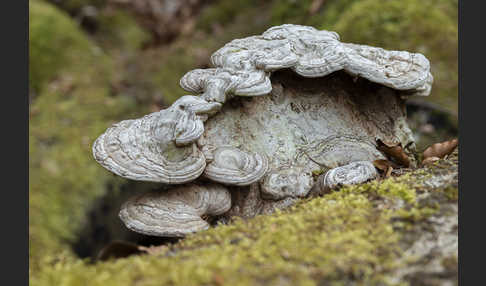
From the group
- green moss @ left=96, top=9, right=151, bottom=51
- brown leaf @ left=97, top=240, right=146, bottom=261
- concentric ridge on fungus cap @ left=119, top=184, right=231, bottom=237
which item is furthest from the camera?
green moss @ left=96, top=9, right=151, bottom=51

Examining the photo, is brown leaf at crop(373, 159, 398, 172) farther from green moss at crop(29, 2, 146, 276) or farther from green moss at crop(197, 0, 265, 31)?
green moss at crop(197, 0, 265, 31)

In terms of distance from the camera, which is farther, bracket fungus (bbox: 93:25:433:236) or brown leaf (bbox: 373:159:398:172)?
brown leaf (bbox: 373:159:398:172)

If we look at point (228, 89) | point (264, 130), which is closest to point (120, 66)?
point (264, 130)

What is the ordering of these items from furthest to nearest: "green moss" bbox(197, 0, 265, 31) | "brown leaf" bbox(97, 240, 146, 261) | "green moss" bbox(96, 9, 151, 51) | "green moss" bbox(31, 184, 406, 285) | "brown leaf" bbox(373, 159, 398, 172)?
"green moss" bbox(96, 9, 151, 51), "green moss" bbox(197, 0, 265, 31), "brown leaf" bbox(373, 159, 398, 172), "brown leaf" bbox(97, 240, 146, 261), "green moss" bbox(31, 184, 406, 285)

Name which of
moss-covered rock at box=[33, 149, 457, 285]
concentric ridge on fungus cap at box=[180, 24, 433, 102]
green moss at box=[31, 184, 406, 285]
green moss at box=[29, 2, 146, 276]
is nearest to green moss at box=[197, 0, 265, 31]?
green moss at box=[29, 2, 146, 276]

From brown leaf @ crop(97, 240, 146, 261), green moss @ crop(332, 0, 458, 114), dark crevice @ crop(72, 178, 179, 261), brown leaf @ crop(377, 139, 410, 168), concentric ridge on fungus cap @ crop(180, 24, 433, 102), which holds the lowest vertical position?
dark crevice @ crop(72, 178, 179, 261)

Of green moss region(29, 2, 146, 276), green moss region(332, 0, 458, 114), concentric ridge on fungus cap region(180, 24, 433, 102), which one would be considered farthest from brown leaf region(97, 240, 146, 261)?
green moss region(332, 0, 458, 114)

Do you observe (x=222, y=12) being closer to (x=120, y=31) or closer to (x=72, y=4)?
(x=120, y=31)

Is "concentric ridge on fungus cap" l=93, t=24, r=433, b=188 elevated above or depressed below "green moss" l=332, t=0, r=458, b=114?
below
